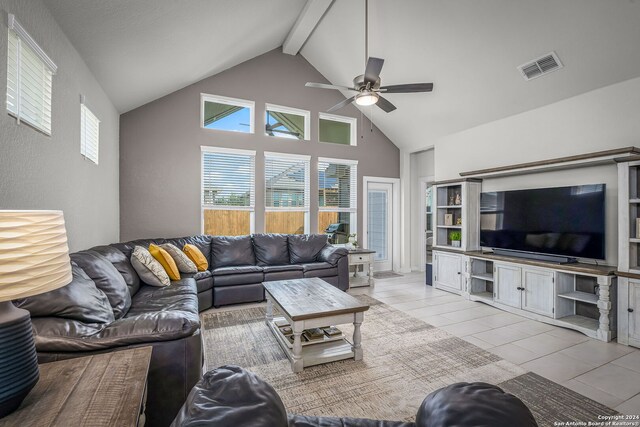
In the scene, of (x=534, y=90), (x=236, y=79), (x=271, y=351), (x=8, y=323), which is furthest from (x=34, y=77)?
(x=534, y=90)

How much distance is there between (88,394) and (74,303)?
0.77m

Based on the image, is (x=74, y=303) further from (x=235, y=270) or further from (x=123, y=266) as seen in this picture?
(x=235, y=270)

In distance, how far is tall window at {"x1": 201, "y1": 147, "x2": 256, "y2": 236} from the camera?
201 inches

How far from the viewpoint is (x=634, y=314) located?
9.45 ft

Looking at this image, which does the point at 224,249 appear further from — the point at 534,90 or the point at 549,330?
the point at 534,90

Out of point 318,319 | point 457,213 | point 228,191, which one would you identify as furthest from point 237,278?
point 457,213

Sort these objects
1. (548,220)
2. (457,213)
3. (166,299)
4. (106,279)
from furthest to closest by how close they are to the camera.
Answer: (457,213), (548,220), (166,299), (106,279)

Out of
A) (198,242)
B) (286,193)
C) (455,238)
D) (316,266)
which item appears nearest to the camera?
(198,242)

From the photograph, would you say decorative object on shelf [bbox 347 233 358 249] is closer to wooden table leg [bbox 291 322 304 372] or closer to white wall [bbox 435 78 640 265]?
white wall [bbox 435 78 640 265]

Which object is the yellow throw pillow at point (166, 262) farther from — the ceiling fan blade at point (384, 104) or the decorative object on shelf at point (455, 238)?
the decorative object on shelf at point (455, 238)

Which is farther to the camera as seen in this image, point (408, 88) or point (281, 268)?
point (281, 268)

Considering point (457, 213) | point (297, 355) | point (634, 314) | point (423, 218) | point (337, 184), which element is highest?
point (337, 184)

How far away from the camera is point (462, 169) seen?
5191mm

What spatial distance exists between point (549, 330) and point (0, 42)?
511cm
